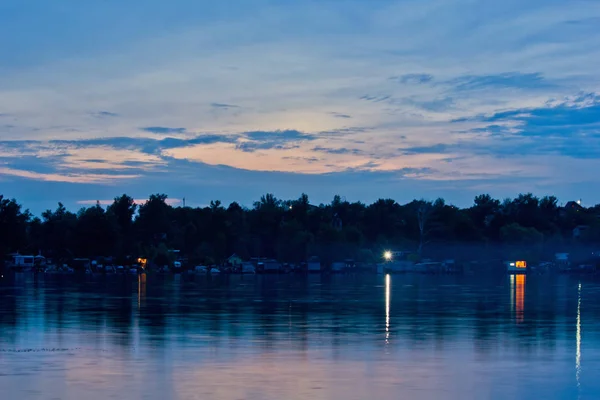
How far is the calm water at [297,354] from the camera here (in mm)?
22109

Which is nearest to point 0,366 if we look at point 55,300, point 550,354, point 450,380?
point 450,380

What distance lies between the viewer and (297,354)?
28.4 metres

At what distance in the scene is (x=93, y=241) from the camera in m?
181

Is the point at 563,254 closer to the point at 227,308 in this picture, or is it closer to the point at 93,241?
the point at 93,241

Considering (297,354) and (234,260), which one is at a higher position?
(297,354)

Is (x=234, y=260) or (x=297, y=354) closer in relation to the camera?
(x=297, y=354)

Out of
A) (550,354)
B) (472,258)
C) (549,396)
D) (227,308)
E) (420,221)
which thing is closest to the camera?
(549,396)

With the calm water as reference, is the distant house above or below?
below

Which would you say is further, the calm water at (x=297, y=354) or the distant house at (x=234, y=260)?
the distant house at (x=234, y=260)

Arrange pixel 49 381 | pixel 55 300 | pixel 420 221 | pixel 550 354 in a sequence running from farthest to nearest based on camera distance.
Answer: pixel 420 221 → pixel 55 300 → pixel 550 354 → pixel 49 381

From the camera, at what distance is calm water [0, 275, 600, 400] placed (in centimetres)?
2211

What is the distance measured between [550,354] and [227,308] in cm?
2404

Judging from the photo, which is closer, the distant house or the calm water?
the calm water

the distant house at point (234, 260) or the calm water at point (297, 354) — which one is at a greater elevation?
the calm water at point (297, 354)
